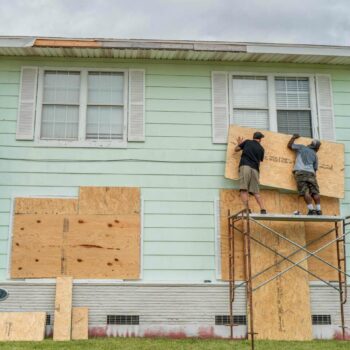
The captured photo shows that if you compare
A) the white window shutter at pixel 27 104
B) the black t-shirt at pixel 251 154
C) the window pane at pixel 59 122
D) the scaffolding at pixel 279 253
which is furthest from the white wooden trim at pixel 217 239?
the white window shutter at pixel 27 104

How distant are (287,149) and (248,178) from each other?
1.13 meters

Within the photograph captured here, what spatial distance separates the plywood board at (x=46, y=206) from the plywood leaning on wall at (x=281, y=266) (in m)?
2.94

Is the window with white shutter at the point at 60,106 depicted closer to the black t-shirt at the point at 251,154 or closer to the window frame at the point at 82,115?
the window frame at the point at 82,115

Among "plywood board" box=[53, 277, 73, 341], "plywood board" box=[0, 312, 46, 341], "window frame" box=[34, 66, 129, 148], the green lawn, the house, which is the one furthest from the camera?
"window frame" box=[34, 66, 129, 148]

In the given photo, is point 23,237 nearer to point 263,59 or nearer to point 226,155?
point 226,155

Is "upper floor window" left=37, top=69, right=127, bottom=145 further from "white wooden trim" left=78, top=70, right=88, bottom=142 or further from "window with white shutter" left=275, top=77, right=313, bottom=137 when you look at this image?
"window with white shutter" left=275, top=77, right=313, bottom=137

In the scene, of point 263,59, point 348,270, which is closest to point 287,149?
point 263,59

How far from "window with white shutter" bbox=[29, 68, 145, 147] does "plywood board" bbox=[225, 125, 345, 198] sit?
191 centimetres

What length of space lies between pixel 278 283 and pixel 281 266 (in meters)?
0.34

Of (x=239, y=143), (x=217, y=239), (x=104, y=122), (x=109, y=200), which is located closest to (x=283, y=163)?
(x=239, y=143)

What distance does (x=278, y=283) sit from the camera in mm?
10383

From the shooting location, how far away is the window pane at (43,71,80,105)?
36.4ft

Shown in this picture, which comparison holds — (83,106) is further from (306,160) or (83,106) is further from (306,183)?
(306,183)

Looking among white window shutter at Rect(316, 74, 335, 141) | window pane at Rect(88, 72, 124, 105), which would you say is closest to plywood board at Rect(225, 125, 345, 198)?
white window shutter at Rect(316, 74, 335, 141)
